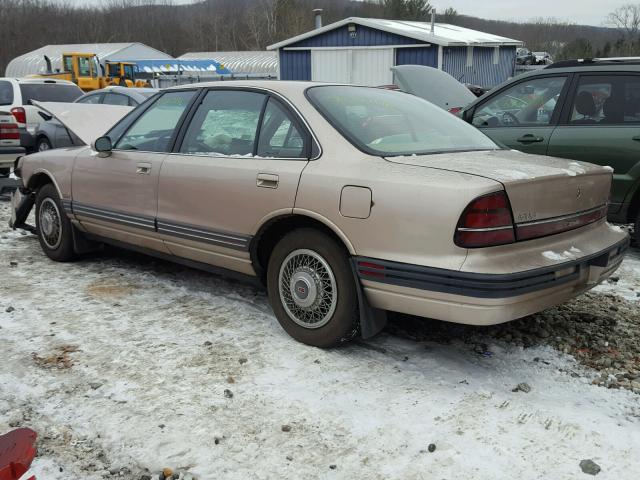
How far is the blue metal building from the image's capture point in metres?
22.9

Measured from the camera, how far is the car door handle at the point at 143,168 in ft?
14.9

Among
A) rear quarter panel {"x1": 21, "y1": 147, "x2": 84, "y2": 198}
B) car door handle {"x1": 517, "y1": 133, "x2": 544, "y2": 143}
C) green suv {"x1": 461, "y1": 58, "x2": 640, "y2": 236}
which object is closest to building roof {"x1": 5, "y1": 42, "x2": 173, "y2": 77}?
rear quarter panel {"x1": 21, "y1": 147, "x2": 84, "y2": 198}

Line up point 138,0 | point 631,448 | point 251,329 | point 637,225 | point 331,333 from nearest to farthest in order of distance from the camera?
point 631,448
point 331,333
point 251,329
point 637,225
point 138,0

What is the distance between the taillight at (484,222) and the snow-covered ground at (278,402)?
0.81 meters

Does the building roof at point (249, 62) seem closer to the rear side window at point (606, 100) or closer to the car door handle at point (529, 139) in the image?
the car door handle at point (529, 139)

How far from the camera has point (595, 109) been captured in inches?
233

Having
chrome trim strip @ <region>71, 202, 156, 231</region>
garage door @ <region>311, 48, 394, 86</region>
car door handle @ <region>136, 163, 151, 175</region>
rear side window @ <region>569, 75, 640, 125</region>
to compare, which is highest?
garage door @ <region>311, 48, 394, 86</region>

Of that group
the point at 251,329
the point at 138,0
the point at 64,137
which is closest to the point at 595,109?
the point at 251,329

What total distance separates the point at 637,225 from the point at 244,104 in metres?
3.82

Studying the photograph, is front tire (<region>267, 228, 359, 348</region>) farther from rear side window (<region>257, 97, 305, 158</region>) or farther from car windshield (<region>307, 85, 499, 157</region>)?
car windshield (<region>307, 85, 499, 157</region>)

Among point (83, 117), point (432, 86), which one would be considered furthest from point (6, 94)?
point (432, 86)

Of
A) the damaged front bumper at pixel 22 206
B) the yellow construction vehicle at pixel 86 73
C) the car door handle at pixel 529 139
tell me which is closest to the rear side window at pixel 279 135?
the damaged front bumper at pixel 22 206

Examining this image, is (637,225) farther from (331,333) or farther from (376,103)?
(331,333)

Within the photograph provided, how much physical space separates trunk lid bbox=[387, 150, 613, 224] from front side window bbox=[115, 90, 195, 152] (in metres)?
1.88
